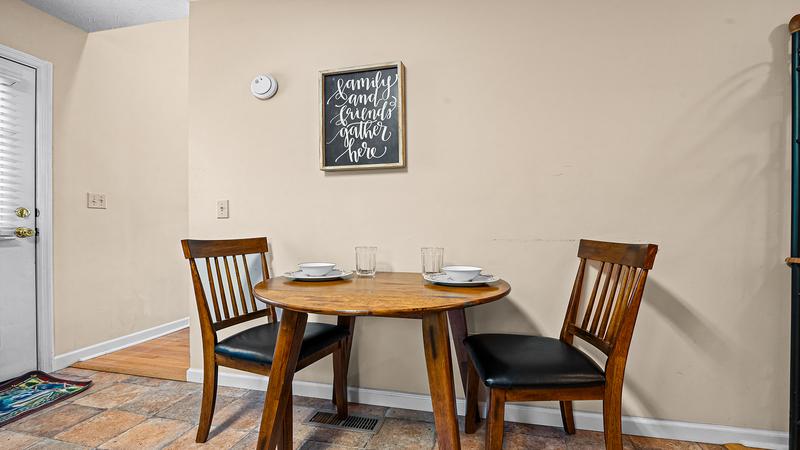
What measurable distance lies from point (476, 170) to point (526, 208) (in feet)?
1.00

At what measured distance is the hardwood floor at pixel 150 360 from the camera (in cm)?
254

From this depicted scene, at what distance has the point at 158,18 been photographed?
2.76 metres

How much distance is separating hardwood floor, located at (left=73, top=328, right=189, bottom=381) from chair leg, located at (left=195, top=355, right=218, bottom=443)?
0.83 metres

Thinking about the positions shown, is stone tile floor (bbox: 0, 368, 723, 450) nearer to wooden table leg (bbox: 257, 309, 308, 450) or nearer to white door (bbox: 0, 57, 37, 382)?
wooden table leg (bbox: 257, 309, 308, 450)

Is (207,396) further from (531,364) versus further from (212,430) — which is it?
(531,364)

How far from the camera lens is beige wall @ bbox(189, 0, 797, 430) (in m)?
1.71

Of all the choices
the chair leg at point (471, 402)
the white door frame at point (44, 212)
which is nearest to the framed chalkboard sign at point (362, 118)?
the chair leg at point (471, 402)

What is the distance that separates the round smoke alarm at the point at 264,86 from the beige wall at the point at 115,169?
148cm

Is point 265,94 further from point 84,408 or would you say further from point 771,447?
point 771,447

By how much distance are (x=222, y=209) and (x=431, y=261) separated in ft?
4.33

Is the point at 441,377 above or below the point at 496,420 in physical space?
above

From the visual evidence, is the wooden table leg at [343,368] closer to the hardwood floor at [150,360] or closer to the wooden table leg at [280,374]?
the wooden table leg at [280,374]

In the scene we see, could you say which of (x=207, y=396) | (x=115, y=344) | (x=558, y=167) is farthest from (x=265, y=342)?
(x=115, y=344)

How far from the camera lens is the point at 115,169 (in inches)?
119
